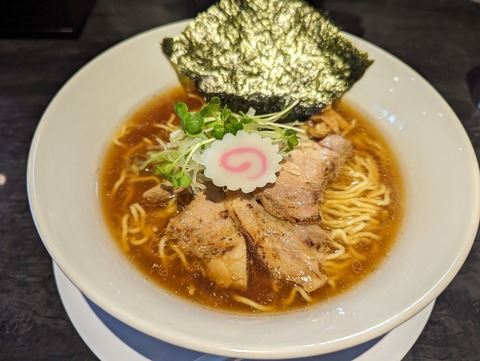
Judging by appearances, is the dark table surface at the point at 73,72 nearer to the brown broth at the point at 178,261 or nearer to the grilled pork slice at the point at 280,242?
the brown broth at the point at 178,261

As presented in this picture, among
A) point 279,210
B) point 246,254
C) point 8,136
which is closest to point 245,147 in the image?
point 279,210

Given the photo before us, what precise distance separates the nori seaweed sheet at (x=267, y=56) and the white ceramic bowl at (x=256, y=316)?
122 millimetres

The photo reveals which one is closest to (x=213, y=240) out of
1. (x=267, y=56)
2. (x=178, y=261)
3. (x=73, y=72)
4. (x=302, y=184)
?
(x=178, y=261)

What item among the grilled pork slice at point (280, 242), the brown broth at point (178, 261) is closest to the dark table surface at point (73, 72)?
the brown broth at point (178, 261)

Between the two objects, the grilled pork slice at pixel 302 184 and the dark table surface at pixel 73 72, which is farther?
the grilled pork slice at pixel 302 184

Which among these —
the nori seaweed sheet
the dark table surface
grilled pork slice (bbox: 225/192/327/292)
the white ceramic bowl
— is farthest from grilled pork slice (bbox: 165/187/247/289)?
the nori seaweed sheet

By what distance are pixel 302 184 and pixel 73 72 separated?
6.19 feet

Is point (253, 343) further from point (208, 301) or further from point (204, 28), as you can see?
point (204, 28)

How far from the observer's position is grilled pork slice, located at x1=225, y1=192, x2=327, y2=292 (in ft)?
6.04

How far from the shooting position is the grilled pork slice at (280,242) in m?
1.84

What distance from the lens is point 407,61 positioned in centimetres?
321

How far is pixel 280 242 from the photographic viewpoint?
6.18 ft

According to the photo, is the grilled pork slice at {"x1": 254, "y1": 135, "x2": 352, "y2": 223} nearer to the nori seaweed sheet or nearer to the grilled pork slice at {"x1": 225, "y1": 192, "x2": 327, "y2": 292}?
the grilled pork slice at {"x1": 225, "y1": 192, "x2": 327, "y2": 292}

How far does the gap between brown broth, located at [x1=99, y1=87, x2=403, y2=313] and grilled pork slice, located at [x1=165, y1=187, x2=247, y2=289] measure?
57mm
